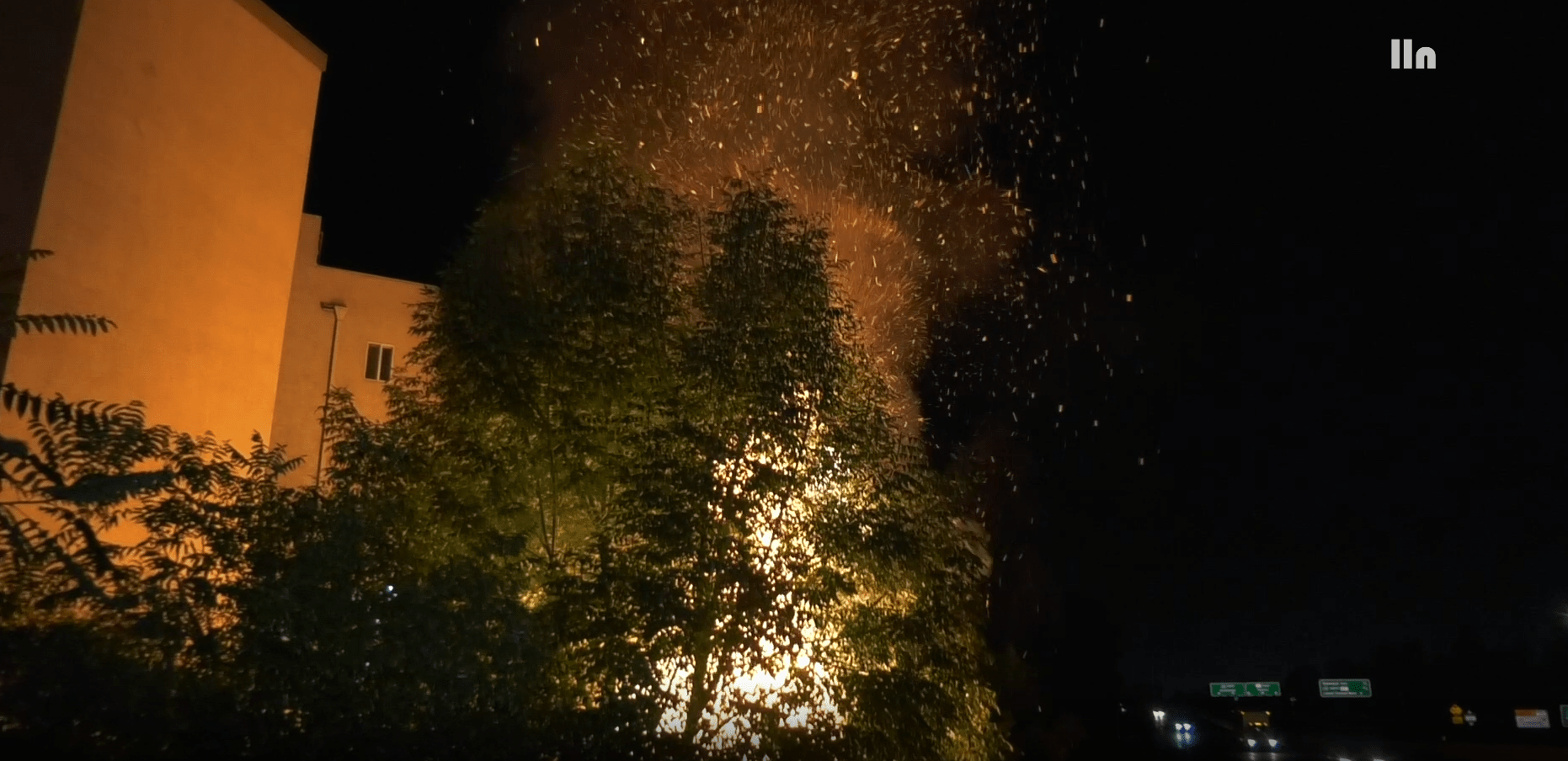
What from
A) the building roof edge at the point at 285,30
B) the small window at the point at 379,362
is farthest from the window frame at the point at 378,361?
the building roof edge at the point at 285,30

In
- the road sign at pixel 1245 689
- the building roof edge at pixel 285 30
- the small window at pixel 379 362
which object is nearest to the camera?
the building roof edge at pixel 285 30

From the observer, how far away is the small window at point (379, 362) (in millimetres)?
24250

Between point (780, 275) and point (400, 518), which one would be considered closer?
point (400, 518)

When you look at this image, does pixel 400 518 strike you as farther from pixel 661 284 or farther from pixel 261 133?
pixel 261 133

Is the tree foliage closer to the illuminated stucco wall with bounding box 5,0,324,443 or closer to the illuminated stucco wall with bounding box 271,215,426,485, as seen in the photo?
the illuminated stucco wall with bounding box 5,0,324,443

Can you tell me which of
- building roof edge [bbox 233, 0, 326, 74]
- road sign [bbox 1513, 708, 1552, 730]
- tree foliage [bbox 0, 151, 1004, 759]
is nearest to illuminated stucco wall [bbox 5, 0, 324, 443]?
building roof edge [bbox 233, 0, 326, 74]

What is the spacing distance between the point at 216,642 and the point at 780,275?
555 centimetres

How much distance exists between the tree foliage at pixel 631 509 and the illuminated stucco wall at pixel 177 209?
7.38 meters

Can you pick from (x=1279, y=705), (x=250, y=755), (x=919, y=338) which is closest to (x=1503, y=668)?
(x=1279, y=705)

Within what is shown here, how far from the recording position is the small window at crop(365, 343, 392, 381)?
24250 millimetres

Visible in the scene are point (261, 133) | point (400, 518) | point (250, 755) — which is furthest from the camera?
point (261, 133)

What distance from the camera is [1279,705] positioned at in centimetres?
5362

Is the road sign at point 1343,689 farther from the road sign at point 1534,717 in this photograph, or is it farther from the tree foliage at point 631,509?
the tree foliage at point 631,509

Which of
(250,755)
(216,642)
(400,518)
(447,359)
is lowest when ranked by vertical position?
(250,755)
